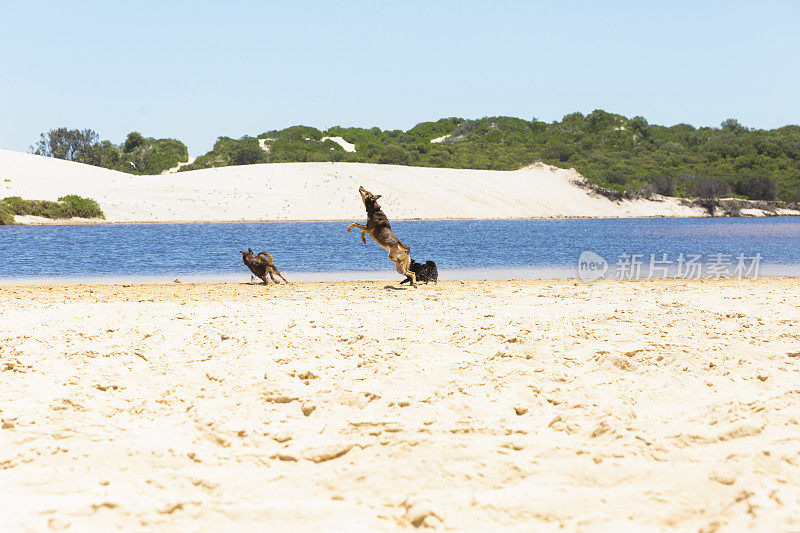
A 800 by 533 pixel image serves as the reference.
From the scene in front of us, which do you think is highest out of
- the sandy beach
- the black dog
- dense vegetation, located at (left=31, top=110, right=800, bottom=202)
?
dense vegetation, located at (left=31, top=110, right=800, bottom=202)

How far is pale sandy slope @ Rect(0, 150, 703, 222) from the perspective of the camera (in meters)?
46.4

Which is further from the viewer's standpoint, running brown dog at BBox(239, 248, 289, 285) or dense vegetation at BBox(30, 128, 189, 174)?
dense vegetation at BBox(30, 128, 189, 174)

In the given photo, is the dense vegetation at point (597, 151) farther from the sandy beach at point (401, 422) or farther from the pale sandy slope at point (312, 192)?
the sandy beach at point (401, 422)

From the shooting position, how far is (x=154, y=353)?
5551mm

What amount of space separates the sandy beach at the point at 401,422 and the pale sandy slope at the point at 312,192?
39932 mm

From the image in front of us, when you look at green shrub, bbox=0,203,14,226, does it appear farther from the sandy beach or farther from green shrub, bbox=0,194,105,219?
the sandy beach

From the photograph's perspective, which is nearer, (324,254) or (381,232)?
(381,232)

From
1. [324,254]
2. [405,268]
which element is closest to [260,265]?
[405,268]

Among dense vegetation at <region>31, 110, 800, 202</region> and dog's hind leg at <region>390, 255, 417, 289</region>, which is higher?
dense vegetation at <region>31, 110, 800, 202</region>

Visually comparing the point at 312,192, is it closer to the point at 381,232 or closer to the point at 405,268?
the point at 405,268

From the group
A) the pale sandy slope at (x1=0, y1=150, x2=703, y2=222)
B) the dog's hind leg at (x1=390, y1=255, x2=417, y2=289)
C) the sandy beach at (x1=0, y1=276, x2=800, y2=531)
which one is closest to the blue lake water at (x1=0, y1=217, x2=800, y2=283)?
the dog's hind leg at (x1=390, y1=255, x2=417, y2=289)

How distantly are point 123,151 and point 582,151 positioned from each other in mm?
59787

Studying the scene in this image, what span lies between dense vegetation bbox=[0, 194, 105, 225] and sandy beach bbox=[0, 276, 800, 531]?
118 feet

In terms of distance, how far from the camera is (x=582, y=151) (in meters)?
77.1
